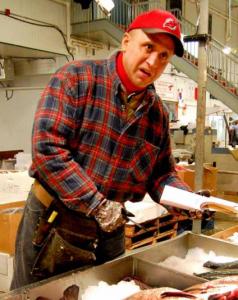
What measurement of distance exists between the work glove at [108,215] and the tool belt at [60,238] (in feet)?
0.81

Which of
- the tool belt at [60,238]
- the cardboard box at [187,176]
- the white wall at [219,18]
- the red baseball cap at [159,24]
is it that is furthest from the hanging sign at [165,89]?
the tool belt at [60,238]

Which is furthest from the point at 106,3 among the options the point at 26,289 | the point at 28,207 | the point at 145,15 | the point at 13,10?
the point at 26,289

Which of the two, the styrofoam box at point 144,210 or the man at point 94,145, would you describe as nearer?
the man at point 94,145

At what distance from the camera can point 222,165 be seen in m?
7.65

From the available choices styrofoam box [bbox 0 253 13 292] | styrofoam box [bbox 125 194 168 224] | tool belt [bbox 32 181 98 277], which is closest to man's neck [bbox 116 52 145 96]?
tool belt [bbox 32 181 98 277]

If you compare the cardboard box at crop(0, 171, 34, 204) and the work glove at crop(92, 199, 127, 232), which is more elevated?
the work glove at crop(92, 199, 127, 232)

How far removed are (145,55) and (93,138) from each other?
47 centimetres

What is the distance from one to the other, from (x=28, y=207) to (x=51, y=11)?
6.18m

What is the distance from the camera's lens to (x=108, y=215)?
148 centimetres

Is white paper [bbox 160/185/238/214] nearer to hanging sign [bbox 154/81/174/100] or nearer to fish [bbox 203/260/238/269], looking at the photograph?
fish [bbox 203/260/238/269]

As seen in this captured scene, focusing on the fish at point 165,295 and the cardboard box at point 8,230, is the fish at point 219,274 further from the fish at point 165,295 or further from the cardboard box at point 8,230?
the cardboard box at point 8,230

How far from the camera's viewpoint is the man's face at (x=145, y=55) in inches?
65.5

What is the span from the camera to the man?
5.07 feet

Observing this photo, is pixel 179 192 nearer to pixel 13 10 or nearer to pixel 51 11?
pixel 13 10
